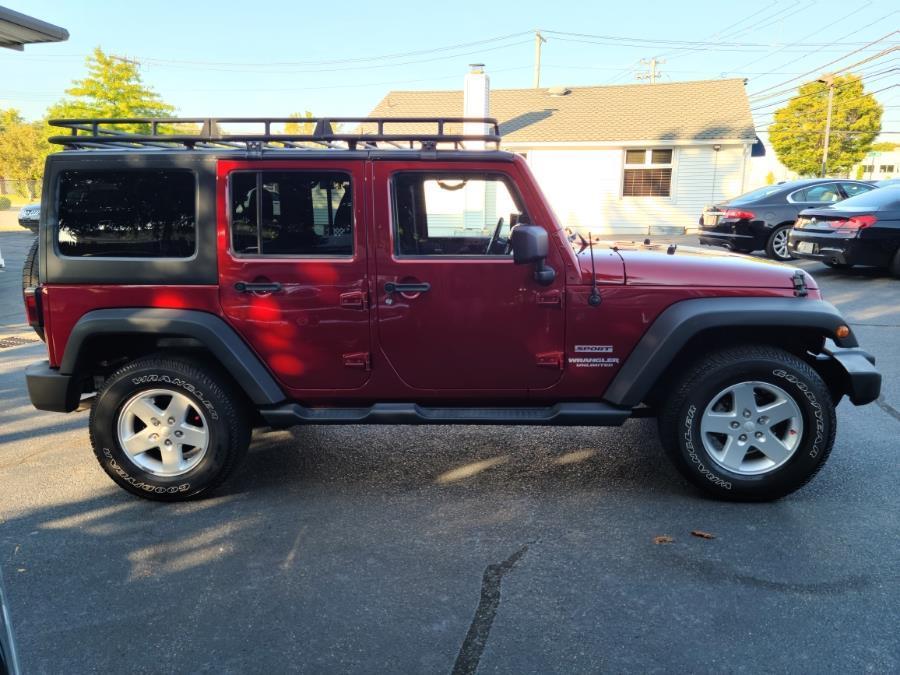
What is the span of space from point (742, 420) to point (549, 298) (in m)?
1.23

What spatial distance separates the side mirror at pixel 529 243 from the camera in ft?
11.0

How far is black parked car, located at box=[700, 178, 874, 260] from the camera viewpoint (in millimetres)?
12508

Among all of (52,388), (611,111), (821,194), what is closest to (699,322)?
(52,388)

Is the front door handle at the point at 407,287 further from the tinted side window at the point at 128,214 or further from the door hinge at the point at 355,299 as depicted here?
the tinted side window at the point at 128,214

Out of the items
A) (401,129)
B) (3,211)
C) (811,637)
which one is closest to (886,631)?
(811,637)

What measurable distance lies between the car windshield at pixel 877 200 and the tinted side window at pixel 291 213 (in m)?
9.73

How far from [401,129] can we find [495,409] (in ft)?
64.3

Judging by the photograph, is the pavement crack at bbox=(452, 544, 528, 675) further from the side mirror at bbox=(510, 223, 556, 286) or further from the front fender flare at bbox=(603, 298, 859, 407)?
the side mirror at bbox=(510, 223, 556, 286)

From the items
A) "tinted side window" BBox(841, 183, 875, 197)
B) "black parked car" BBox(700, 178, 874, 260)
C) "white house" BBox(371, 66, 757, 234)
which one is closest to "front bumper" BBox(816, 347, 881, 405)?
"black parked car" BBox(700, 178, 874, 260)

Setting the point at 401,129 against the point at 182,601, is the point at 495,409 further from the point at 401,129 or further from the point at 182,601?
the point at 401,129

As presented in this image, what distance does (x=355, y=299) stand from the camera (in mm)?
3639

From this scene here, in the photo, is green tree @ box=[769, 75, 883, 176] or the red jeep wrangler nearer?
the red jeep wrangler

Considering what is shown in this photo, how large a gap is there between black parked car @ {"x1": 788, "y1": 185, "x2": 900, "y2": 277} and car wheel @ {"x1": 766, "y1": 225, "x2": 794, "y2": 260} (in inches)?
69.4

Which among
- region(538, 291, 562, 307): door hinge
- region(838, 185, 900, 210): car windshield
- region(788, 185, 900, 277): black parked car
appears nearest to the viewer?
region(538, 291, 562, 307): door hinge
